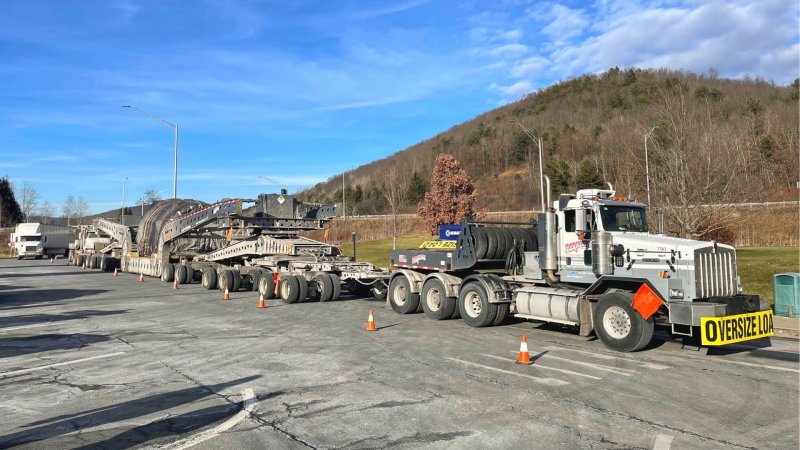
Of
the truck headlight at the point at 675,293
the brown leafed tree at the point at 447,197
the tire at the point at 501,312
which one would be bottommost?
the tire at the point at 501,312

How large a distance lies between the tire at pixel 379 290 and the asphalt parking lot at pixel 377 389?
500 cm

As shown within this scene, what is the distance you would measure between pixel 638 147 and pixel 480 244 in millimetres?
18478

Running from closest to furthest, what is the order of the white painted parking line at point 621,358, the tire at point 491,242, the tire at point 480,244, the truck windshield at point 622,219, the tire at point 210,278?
the white painted parking line at point 621,358
the truck windshield at point 622,219
the tire at point 480,244
the tire at point 491,242
the tire at point 210,278

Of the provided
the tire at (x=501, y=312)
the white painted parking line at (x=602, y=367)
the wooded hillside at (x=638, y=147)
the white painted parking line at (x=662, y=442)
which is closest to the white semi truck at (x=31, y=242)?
the wooded hillside at (x=638, y=147)

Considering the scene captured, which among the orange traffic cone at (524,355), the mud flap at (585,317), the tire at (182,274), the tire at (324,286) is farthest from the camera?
the tire at (182,274)

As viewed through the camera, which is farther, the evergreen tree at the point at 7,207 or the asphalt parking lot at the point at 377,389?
the evergreen tree at the point at 7,207

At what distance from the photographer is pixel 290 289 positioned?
17.5m

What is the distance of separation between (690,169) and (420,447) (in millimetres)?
19323

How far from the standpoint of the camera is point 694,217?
20.4 m

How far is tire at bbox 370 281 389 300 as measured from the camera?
59.6 feet

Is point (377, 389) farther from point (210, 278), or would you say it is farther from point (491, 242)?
point (210, 278)

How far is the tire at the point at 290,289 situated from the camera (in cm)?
1742

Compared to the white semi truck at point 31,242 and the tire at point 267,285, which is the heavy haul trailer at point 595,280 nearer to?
the tire at point 267,285

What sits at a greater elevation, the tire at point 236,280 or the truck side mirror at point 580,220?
the truck side mirror at point 580,220
